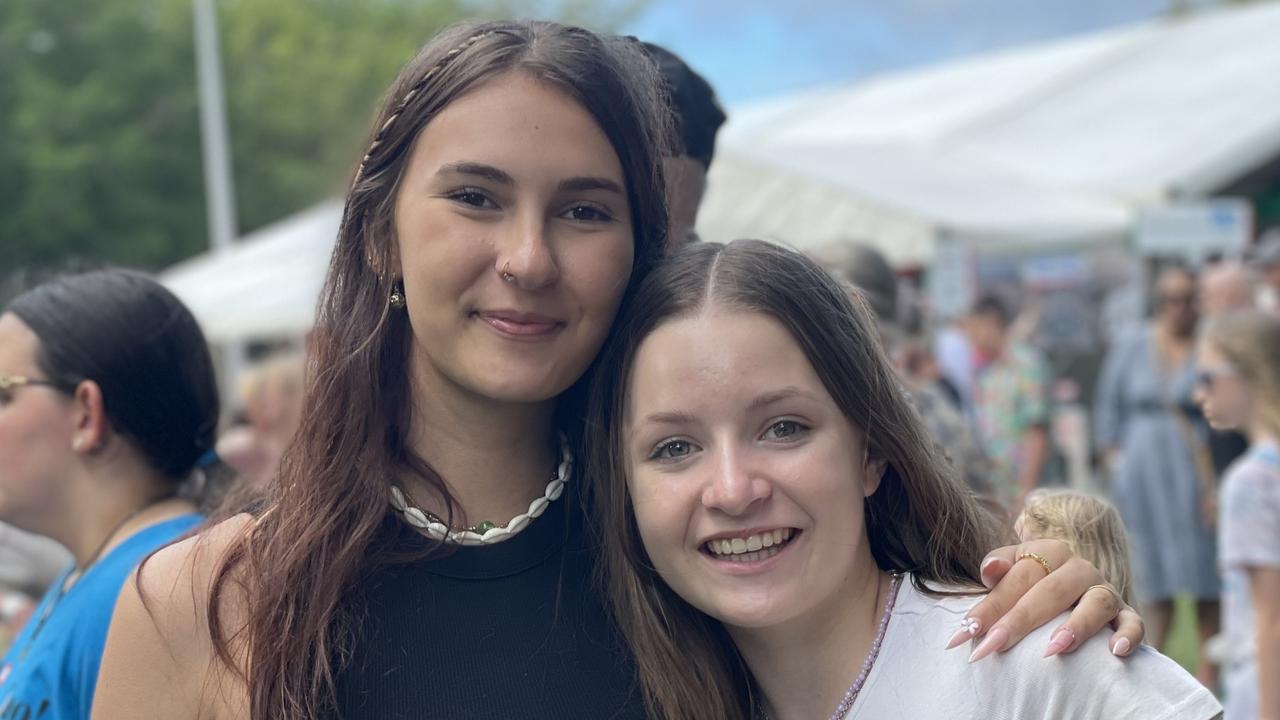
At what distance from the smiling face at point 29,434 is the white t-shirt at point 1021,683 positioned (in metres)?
1.79

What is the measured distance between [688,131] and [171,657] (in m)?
1.44

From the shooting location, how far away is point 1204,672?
21.5 ft

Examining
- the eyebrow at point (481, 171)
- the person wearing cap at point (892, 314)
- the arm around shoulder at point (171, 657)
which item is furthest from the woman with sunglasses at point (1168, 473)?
the arm around shoulder at point (171, 657)

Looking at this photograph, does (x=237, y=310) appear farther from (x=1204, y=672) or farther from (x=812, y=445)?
(x=812, y=445)

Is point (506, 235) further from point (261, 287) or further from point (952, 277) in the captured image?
point (261, 287)

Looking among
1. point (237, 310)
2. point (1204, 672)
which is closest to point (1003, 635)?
point (1204, 672)

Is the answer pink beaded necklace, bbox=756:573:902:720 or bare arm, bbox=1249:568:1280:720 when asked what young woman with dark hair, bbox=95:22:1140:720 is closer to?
pink beaded necklace, bbox=756:573:902:720

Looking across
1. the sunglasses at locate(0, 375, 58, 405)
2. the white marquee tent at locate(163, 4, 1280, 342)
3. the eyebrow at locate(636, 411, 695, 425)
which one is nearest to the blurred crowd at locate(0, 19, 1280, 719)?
the sunglasses at locate(0, 375, 58, 405)

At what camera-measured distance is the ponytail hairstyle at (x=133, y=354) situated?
2.88m

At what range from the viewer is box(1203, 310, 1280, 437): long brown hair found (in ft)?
14.6

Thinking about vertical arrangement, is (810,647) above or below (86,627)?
above

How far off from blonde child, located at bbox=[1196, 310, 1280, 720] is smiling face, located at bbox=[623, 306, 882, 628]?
8.47ft

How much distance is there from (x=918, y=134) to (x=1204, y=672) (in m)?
8.04

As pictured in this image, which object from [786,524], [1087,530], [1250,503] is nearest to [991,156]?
[1250,503]
